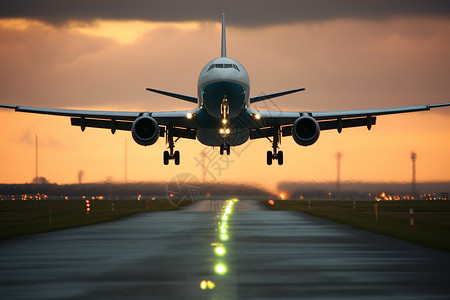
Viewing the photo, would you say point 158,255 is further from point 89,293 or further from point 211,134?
point 211,134

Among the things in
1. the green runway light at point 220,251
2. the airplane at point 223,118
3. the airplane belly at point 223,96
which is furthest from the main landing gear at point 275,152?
the green runway light at point 220,251

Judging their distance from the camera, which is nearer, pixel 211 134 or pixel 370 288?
pixel 370 288

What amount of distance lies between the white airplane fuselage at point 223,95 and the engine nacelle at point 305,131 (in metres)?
2.95

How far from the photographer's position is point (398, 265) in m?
18.3

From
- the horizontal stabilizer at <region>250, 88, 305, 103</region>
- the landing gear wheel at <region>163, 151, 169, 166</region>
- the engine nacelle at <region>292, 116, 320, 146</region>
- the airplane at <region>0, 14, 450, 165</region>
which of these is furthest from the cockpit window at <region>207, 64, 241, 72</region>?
the landing gear wheel at <region>163, 151, 169, 166</region>

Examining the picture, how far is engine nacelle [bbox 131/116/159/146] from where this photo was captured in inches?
1490

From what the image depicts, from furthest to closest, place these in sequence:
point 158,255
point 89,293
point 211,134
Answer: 1. point 211,134
2. point 158,255
3. point 89,293

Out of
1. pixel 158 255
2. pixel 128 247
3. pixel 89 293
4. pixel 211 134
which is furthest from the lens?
pixel 211 134

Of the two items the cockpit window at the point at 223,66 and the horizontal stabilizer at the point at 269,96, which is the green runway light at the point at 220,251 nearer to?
the cockpit window at the point at 223,66

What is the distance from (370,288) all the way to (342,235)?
15.2 meters

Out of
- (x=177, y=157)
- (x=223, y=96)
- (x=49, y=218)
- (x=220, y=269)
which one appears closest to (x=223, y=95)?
(x=223, y=96)

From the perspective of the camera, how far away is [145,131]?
1506 inches

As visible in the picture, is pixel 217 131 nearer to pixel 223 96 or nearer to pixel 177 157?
pixel 223 96

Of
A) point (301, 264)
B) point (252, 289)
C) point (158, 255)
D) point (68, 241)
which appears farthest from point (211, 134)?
point (252, 289)
